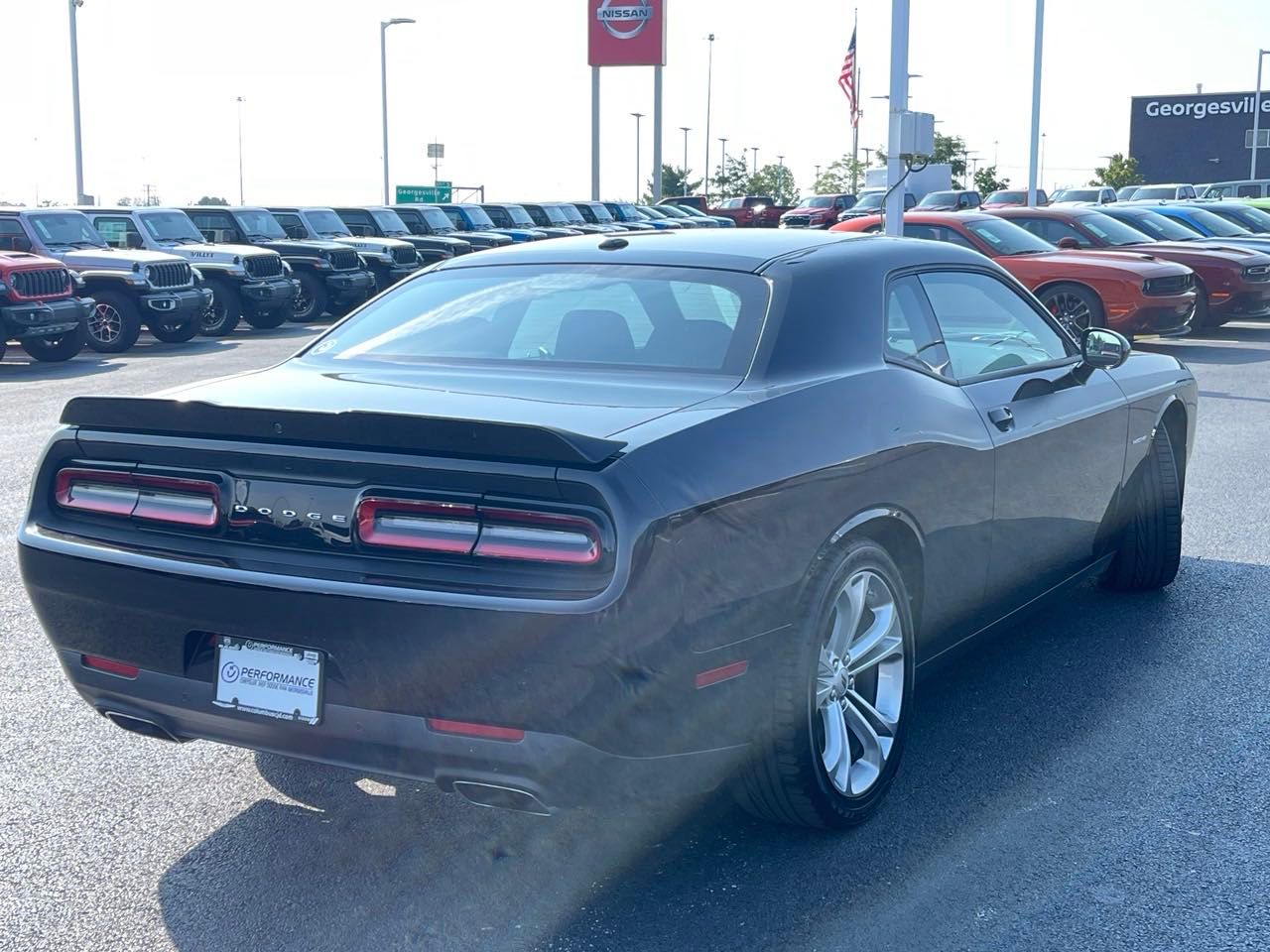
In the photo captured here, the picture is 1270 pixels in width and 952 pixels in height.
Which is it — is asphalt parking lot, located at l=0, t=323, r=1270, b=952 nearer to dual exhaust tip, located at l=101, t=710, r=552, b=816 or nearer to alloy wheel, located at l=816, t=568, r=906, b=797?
alloy wheel, located at l=816, t=568, r=906, b=797

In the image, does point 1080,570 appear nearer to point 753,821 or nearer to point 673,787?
point 753,821

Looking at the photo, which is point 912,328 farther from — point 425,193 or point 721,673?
point 425,193

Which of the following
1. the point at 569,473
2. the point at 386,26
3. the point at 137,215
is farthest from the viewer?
the point at 386,26

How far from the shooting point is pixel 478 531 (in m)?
3.15

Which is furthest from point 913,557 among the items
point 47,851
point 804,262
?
point 47,851

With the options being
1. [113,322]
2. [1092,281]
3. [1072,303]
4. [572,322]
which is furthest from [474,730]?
[113,322]

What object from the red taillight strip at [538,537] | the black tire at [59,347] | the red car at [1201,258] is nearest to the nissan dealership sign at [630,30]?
the red car at [1201,258]

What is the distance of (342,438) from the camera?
3291mm

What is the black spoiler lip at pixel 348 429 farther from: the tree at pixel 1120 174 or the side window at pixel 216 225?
the tree at pixel 1120 174

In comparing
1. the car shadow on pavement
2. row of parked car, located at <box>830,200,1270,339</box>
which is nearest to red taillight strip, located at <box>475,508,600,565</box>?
the car shadow on pavement

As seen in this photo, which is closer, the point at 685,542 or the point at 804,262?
the point at 685,542

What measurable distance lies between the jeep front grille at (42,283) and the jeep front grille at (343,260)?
20.1 ft

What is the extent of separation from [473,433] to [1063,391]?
277cm

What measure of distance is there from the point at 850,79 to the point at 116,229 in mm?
23475
